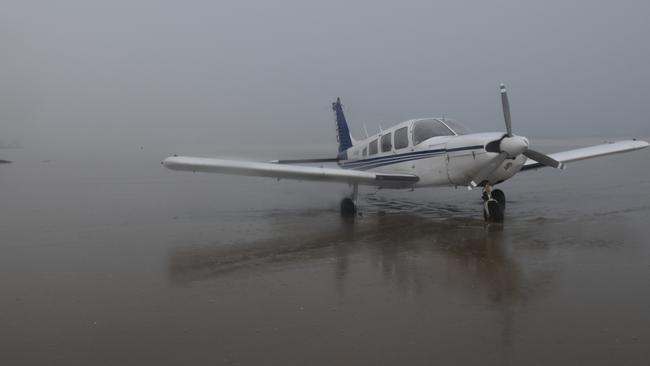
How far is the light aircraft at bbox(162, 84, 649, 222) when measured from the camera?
9.78 metres

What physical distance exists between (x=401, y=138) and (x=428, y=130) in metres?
0.79

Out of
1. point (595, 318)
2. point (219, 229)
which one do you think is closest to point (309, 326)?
point (595, 318)

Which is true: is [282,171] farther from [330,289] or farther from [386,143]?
[330,289]

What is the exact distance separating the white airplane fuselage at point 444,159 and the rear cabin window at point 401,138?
0.25ft

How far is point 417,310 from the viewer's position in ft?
15.2

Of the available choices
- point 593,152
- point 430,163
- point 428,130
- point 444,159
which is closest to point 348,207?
point 430,163

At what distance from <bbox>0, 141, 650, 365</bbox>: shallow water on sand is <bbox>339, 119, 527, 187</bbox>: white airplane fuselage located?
2.90 feet

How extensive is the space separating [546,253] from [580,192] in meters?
9.26

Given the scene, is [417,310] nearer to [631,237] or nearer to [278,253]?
[278,253]

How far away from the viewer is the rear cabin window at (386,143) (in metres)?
12.5

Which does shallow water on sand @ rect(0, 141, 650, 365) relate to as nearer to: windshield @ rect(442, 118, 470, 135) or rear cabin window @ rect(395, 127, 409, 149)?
windshield @ rect(442, 118, 470, 135)

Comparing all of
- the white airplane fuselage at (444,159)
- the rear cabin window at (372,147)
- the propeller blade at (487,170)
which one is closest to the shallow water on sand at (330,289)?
the propeller blade at (487,170)

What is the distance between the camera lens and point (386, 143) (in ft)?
A: 41.7

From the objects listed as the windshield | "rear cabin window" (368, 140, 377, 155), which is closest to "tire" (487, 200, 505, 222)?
the windshield
